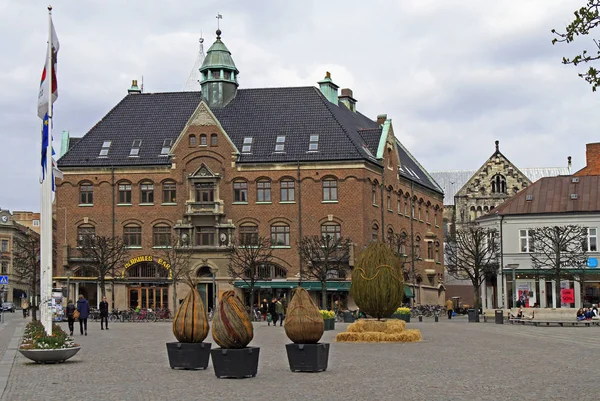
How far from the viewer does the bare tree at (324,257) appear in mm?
68500

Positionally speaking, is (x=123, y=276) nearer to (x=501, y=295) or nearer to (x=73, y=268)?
(x=73, y=268)

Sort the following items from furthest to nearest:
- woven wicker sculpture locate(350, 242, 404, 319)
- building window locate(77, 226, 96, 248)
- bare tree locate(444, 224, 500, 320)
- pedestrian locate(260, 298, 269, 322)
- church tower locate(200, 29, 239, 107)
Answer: church tower locate(200, 29, 239, 107), building window locate(77, 226, 96, 248), bare tree locate(444, 224, 500, 320), pedestrian locate(260, 298, 269, 322), woven wicker sculpture locate(350, 242, 404, 319)

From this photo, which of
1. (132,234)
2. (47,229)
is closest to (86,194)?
(132,234)

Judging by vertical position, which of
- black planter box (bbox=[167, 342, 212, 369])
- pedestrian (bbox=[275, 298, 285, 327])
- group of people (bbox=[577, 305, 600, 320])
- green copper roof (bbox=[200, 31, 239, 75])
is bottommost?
group of people (bbox=[577, 305, 600, 320])

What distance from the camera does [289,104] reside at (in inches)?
3105

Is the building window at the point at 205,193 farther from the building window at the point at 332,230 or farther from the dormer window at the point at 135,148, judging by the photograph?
the building window at the point at 332,230

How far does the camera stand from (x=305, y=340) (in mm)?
22484

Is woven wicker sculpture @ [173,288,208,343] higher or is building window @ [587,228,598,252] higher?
building window @ [587,228,598,252]

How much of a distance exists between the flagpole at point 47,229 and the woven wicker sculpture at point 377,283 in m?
12.4

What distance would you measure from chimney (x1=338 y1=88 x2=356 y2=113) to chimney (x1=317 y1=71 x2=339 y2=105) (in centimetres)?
452

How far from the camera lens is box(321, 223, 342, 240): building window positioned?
74.4 m

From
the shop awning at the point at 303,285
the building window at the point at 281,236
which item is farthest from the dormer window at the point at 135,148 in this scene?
the shop awning at the point at 303,285

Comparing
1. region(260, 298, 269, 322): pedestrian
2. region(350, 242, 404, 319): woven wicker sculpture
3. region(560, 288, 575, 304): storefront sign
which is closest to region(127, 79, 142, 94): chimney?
region(260, 298, 269, 322): pedestrian

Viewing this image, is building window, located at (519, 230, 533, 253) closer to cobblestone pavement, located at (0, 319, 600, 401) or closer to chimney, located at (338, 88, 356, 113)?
chimney, located at (338, 88, 356, 113)
